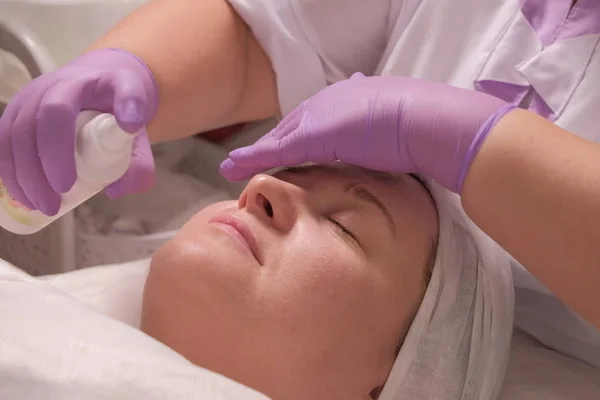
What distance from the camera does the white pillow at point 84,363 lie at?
525 mm

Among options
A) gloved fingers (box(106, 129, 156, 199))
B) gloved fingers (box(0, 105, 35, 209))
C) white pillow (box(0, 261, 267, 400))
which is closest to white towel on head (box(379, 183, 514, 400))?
white pillow (box(0, 261, 267, 400))

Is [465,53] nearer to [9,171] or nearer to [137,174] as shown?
[137,174]

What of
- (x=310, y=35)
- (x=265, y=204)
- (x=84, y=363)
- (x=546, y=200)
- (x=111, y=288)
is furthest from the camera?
(x=310, y=35)

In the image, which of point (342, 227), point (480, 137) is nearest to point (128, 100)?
point (342, 227)

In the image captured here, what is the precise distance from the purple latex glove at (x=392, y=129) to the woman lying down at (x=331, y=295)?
39 millimetres

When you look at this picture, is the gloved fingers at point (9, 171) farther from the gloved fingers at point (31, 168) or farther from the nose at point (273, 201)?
the nose at point (273, 201)

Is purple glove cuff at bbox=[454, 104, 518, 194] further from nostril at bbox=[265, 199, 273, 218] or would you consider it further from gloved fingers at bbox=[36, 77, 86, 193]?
gloved fingers at bbox=[36, 77, 86, 193]

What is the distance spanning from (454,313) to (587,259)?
18 centimetres

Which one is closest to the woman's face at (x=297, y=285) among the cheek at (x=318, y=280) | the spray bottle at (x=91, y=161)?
the cheek at (x=318, y=280)

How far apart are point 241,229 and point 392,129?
0.20 m

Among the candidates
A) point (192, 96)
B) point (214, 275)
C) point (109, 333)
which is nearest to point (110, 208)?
point (192, 96)

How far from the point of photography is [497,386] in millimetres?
876

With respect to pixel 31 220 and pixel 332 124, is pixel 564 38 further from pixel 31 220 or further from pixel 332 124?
pixel 31 220

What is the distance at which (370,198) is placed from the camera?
809 mm
